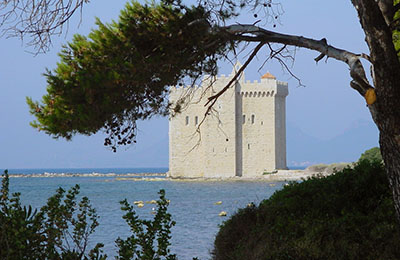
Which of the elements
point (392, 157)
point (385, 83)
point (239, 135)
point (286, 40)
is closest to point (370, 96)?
point (385, 83)

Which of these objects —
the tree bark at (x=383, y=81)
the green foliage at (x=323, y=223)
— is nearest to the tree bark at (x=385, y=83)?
the tree bark at (x=383, y=81)

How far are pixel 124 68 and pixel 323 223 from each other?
2.34 metres

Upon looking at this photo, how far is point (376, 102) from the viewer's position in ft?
14.2

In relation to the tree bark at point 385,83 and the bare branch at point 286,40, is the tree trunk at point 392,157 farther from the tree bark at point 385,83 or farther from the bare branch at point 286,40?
the bare branch at point 286,40

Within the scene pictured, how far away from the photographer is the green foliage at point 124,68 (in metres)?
4.54

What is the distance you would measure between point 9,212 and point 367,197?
3625 millimetres

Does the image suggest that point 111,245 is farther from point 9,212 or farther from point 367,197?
point 9,212

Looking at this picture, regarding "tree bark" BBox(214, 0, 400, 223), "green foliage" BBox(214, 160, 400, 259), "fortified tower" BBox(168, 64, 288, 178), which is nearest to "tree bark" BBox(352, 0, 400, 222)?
"tree bark" BBox(214, 0, 400, 223)

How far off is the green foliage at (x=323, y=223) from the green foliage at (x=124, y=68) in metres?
1.61

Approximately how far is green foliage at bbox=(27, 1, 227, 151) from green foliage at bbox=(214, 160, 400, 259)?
5.27 ft

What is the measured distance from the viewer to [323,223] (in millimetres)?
5539

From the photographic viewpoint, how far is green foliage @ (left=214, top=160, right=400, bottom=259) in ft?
16.4

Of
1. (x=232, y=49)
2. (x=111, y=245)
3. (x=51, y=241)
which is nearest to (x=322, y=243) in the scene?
(x=232, y=49)

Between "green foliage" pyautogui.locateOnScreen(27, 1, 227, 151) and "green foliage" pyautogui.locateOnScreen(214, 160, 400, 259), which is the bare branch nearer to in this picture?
"green foliage" pyautogui.locateOnScreen(27, 1, 227, 151)
